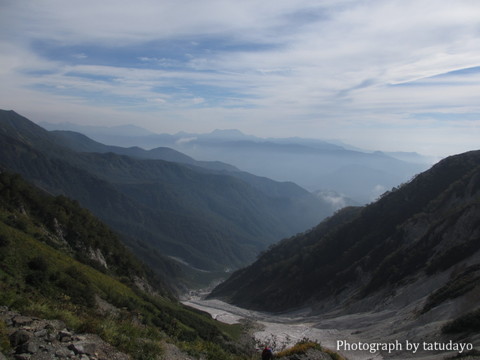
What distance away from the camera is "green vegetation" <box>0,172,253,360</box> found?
1378cm

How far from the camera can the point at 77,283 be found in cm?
2320

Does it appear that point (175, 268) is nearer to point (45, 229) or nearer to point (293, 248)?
point (293, 248)

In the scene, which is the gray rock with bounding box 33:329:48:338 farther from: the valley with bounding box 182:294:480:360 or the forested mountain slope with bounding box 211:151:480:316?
the forested mountain slope with bounding box 211:151:480:316

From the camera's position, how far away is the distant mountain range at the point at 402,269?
32812 millimetres

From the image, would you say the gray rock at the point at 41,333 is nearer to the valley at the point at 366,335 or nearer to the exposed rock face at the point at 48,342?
the exposed rock face at the point at 48,342

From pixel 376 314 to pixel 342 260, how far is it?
30272mm

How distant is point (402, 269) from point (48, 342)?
5096 centimetres

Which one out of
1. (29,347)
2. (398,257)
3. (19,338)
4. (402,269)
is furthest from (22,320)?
(398,257)

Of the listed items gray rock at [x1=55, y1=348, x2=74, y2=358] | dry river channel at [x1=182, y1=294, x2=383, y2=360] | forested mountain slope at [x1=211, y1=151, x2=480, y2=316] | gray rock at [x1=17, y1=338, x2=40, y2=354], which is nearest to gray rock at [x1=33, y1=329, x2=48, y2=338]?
gray rock at [x1=17, y1=338, x2=40, y2=354]

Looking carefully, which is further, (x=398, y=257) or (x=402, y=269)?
(x=398, y=257)

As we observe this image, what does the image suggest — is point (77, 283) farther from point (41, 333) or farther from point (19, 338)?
point (19, 338)

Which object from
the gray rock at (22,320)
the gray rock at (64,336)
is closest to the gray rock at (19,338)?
the gray rock at (64,336)

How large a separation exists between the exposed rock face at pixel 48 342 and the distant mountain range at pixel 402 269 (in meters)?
19.5

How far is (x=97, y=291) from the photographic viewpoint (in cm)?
2506
